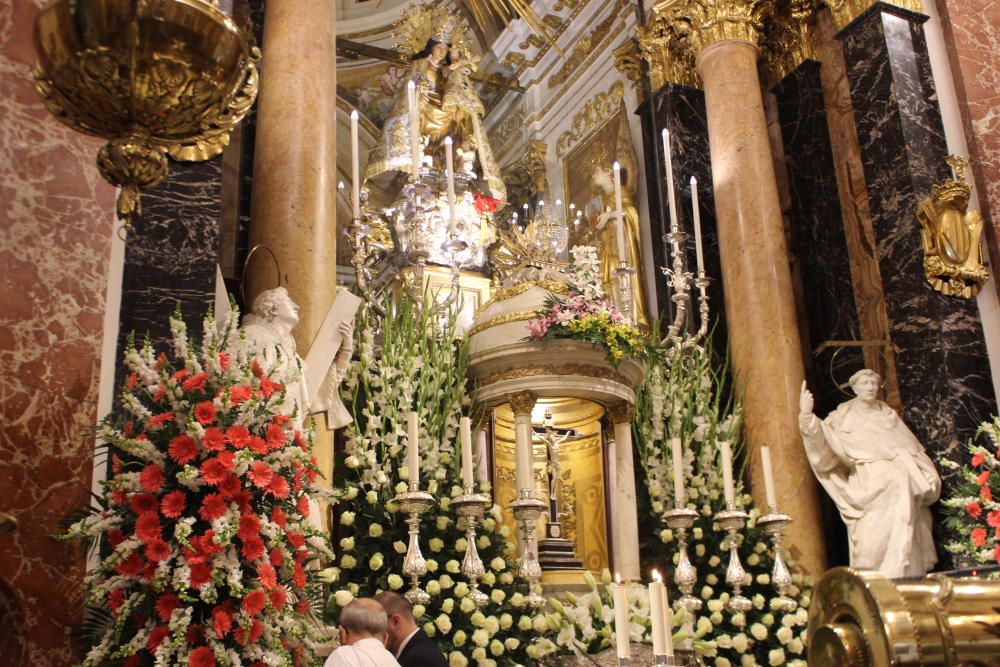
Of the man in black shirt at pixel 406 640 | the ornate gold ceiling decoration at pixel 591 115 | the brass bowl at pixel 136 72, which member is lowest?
the man in black shirt at pixel 406 640

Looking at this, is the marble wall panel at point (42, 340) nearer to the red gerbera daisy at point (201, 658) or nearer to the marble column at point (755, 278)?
the red gerbera daisy at point (201, 658)

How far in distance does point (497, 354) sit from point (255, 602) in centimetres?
300

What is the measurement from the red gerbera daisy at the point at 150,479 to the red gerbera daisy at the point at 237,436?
0.27 m

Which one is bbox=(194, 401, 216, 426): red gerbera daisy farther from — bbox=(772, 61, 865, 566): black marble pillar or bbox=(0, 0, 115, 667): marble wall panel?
bbox=(772, 61, 865, 566): black marble pillar

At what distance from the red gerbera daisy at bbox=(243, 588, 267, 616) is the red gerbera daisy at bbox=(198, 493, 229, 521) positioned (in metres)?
0.29

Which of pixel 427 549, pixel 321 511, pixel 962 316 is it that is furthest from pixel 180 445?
pixel 962 316

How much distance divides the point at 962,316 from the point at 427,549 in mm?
4263

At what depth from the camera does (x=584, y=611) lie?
5.58 metres

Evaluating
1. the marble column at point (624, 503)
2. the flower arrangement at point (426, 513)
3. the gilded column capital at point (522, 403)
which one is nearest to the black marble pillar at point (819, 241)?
the marble column at point (624, 503)

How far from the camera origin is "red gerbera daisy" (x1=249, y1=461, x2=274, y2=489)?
3.65 meters

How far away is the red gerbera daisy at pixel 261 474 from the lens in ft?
12.0

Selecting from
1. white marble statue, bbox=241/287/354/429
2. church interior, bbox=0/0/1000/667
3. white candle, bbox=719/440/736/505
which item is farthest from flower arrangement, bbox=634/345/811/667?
white marble statue, bbox=241/287/354/429

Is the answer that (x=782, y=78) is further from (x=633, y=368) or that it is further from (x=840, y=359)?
(x=633, y=368)

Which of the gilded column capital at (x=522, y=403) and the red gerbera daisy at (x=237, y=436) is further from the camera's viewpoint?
the gilded column capital at (x=522, y=403)
